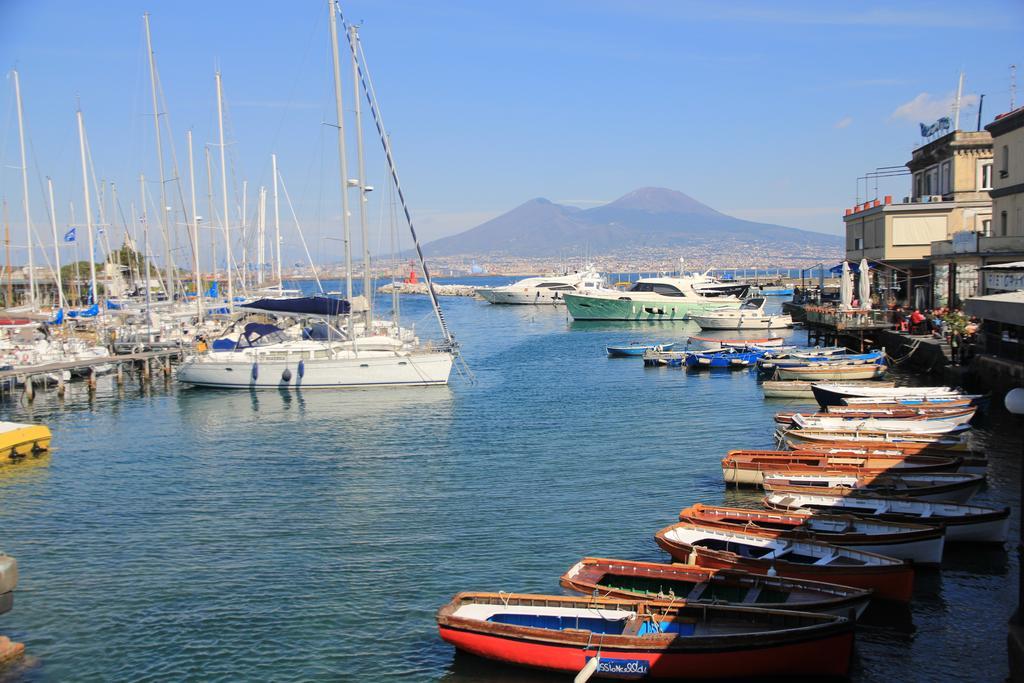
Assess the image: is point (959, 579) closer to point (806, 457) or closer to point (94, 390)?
point (806, 457)

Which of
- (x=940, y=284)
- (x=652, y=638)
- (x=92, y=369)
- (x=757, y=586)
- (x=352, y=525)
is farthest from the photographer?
(x=940, y=284)

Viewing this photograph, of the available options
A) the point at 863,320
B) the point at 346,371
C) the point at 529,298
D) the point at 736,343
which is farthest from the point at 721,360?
the point at 529,298

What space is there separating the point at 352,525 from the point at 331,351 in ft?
76.1

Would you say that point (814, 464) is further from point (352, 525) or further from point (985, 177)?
point (985, 177)

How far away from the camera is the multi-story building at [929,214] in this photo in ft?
177

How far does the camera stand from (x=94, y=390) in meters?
45.3

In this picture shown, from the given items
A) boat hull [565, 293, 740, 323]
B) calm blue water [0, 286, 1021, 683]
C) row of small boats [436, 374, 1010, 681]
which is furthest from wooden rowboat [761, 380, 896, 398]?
boat hull [565, 293, 740, 323]

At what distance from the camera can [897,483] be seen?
21250 mm

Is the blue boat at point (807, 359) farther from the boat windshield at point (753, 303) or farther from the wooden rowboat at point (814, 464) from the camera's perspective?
the boat windshield at point (753, 303)

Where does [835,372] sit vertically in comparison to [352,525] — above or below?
above

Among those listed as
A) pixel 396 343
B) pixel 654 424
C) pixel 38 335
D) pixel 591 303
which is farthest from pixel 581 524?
pixel 591 303

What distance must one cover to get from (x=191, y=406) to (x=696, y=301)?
204 feet

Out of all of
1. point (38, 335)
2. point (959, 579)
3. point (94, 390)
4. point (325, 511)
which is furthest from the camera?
point (38, 335)

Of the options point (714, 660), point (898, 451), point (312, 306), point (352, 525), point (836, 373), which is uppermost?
point (312, 306)
